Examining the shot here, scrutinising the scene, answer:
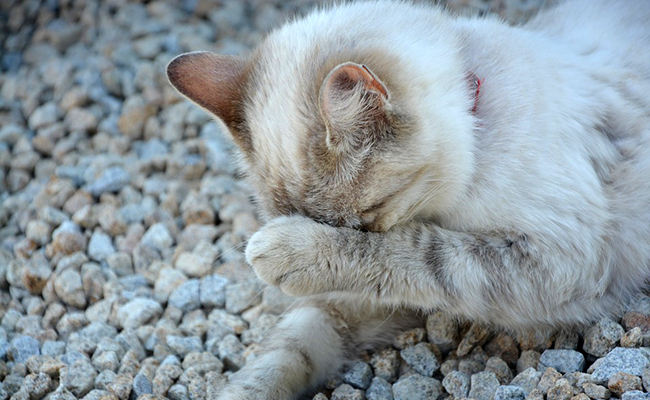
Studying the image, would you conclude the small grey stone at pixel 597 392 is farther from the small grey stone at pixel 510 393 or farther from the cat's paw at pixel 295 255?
the cat's paw at pixel 295 255

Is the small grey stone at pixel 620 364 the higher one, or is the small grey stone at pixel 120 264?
the small grey stone at pixel 620 364

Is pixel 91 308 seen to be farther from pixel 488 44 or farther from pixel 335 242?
pixel 488 44

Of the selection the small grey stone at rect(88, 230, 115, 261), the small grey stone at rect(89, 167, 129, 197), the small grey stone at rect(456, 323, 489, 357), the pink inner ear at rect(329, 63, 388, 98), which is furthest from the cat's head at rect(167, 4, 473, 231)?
the small grey stone at rect(89, 167, 129, 197)

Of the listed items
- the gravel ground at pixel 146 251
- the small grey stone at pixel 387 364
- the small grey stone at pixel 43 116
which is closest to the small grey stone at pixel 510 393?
the gravel ground at pixel 146 251

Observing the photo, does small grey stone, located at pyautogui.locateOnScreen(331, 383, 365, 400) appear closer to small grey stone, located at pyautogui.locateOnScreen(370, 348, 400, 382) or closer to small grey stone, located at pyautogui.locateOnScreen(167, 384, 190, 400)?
small grey stone, located at pyautogui.locateOnScreen(370, 348, 400, 382)

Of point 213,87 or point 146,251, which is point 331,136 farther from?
point 146,251

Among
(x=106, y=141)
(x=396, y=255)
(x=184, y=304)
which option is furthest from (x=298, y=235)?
(x=106, y=141)

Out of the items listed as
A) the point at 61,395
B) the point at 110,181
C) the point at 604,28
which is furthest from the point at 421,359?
the point at 110,181
